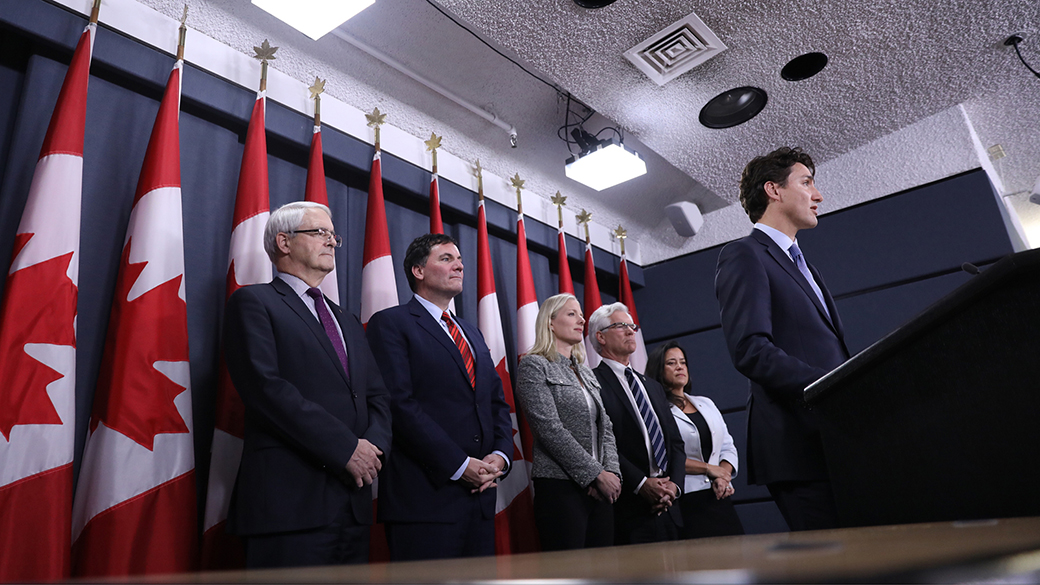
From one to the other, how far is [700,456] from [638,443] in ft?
1.61

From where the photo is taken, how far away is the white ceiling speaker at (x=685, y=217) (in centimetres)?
428

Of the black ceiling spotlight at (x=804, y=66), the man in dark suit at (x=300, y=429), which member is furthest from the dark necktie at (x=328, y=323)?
the black ceiling spotlight at (x=804, y=66)

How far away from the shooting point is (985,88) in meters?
3.48

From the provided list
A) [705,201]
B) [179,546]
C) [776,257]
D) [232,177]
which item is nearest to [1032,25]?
[705,201]

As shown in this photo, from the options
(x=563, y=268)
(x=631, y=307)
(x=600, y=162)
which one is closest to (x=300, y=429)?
(x=563, y=268)

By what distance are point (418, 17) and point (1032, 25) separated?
2.73 m

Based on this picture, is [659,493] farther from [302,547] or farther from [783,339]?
[302,547]

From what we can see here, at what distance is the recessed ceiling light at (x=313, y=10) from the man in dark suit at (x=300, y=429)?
3.61ft

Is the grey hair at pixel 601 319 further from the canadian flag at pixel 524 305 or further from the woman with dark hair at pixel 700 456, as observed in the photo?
the woman with dark hair at pixel 700 456

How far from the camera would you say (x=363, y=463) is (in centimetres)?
169

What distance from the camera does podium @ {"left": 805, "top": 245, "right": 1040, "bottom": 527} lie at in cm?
85

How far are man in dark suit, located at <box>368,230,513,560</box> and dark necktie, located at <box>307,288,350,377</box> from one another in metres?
0.26

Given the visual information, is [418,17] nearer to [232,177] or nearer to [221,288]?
[232,177]

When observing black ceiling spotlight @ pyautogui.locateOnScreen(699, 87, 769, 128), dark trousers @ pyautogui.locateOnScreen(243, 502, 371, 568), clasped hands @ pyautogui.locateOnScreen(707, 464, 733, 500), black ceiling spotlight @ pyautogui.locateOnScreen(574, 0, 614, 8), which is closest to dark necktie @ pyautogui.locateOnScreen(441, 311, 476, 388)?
dark trousers @ pyautogui.locateOnScreen(243, 502, 371, 568)
